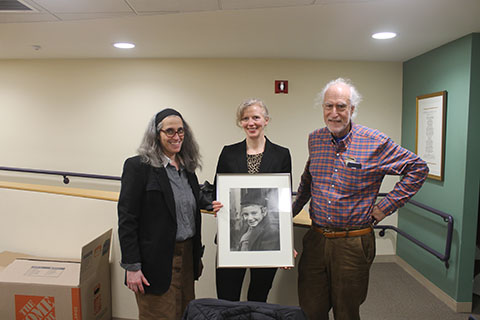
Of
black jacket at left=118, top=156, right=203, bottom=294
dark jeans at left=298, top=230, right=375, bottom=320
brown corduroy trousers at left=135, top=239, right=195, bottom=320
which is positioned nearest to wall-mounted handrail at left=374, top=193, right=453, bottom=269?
dark jeans at left=298, top=230, right=375, bottom=320

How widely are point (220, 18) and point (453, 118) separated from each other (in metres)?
2.23

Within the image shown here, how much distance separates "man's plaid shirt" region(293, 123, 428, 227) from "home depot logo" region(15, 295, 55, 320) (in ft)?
5.92

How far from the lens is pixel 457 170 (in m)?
3.02

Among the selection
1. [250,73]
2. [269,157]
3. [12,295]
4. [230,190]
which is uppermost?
[250,73]

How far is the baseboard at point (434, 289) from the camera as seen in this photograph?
3016 millimetres

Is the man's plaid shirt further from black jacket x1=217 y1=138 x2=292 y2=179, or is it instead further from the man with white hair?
black jacket x1=217 y1=138 x2=292 y2=179

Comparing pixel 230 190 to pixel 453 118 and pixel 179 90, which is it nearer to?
pixel 453 118

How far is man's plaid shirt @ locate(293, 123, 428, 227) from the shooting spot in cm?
172

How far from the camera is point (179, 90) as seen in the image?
163 inches

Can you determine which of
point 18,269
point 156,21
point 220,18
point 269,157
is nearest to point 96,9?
point 156,21

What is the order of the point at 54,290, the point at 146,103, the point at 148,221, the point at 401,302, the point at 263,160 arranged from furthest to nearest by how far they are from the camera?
the point at 146,103 → the point at 401,302 → the point at 54,290 → the point at 263,160 → the point at 148,221

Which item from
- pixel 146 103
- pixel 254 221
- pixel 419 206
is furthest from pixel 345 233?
pixel 146 103

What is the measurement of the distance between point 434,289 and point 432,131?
155 cm

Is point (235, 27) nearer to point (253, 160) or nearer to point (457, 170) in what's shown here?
point (253, 160)
